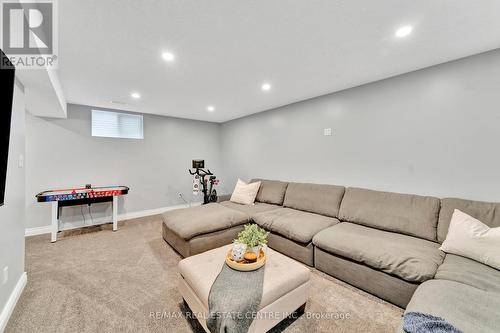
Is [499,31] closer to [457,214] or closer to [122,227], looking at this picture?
[457,214]

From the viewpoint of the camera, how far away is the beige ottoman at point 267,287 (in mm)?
1391

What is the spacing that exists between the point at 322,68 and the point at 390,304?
8.49 feet

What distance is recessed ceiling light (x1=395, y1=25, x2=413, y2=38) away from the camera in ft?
5.50

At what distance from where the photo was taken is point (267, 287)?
1.43 metres

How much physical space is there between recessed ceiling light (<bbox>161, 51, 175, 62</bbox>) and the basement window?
110 inches

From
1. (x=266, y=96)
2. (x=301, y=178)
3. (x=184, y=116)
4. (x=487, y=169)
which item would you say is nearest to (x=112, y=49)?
(x=266, y=96)

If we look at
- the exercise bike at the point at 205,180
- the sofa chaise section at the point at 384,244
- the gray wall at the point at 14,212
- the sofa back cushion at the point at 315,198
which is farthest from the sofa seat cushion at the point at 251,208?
the gray wall at the point at 14,212

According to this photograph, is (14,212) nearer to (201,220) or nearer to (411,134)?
(201,220)

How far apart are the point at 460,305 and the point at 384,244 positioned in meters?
0.81

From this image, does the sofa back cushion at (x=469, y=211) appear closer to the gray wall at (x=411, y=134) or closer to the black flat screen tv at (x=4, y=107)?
the gray wall at (x=411, y=134)

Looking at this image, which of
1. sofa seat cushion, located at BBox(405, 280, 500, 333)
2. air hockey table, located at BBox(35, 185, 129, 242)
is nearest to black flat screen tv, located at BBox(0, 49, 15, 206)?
air hockey table, located at BBox(35, 185, 129, 242)

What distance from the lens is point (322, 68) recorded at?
2449 mm

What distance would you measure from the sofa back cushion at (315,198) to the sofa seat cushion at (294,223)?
14 centimetres

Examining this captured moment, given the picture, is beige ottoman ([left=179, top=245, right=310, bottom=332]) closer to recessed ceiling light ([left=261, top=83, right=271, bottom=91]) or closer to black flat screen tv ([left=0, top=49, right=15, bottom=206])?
black flat screen tv ([left=0, top=49, right=15, bottom=206])
